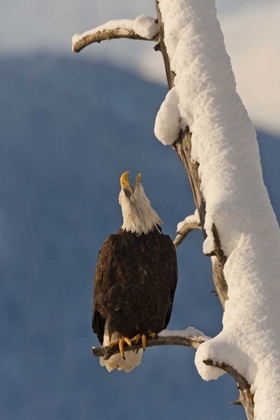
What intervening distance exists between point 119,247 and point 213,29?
2888mm

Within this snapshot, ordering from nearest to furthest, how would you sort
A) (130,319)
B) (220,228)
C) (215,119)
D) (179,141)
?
1. (220,228)
2. (215,119)
3. (179,141)
4. (130,319)

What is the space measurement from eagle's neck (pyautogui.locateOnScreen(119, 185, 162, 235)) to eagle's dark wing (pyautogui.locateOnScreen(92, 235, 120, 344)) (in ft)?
1.21

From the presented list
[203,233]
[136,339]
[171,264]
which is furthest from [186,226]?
[203,233]

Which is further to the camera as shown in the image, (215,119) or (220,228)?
(215,119)

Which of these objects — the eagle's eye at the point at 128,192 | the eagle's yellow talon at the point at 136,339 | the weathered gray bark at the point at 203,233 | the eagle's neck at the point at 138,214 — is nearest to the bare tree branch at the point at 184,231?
the eagle's neck at the point at 138,214

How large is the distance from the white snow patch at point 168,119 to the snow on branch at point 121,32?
88cm

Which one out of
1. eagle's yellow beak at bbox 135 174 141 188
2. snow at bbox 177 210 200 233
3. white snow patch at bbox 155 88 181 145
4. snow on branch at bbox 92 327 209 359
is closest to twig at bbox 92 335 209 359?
snow on branch at bbox 92 327 209 359

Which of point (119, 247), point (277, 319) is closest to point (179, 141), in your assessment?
point (277, 319)

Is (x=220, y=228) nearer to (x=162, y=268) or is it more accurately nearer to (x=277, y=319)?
(x=277, y=319)

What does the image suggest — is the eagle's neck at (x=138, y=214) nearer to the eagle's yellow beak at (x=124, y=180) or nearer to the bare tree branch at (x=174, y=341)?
the eagle's yellow beak at (x=124, y=180)

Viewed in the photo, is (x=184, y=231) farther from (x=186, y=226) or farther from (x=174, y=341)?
(x=174, y=341)

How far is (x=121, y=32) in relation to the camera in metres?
5.71

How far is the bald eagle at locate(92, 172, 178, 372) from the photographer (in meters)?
6.68

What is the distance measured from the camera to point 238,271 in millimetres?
3951
